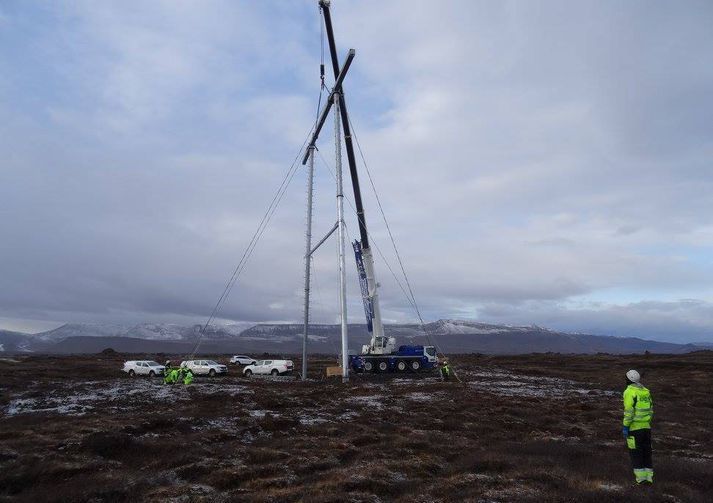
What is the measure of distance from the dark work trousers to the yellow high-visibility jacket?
0.36ft

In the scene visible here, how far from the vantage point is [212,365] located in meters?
45.2

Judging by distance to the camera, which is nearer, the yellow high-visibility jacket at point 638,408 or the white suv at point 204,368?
the yellow high-visibility jacket at point 638,408

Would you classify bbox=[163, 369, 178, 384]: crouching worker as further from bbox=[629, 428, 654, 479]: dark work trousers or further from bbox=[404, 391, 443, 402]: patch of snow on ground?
bbox=[629, 428, 654, 479]: dark work trousers

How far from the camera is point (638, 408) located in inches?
410

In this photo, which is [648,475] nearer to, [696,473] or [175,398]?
[696,473]

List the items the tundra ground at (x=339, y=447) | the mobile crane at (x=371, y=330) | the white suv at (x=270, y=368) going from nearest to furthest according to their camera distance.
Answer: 1. the tundra ground at (x=339, y=447)
2. the mobile crane at (x=371, y=330)
3. the white suv at (x=270, y=368)

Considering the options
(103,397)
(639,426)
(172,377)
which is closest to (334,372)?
(172,377)

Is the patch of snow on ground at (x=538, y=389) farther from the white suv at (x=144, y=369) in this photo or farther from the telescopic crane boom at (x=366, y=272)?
the white suv at (x=144, y=369)

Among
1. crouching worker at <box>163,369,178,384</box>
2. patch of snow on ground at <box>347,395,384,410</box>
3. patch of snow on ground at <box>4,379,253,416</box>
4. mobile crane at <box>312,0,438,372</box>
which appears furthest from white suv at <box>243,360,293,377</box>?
patch of snow on ground at <box>347,395,384,410</box>

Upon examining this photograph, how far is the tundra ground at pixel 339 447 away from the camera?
1073 centimetres

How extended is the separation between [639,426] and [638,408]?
0.41 m

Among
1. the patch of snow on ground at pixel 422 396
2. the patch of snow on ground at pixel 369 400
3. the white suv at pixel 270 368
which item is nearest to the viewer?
the patch of snow on ground at pixel 369 400

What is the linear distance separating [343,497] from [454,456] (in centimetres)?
548

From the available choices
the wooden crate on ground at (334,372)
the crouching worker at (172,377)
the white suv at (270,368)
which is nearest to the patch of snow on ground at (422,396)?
the wooden crate on ground at (334,372)
